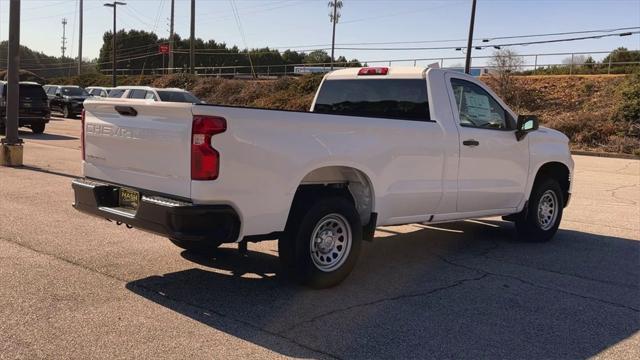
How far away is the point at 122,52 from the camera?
11462 centimetres

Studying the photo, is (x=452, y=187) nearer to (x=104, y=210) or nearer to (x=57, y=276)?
(x=104, y=210)

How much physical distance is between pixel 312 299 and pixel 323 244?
1.82ft

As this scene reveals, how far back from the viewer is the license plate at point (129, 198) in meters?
5.14

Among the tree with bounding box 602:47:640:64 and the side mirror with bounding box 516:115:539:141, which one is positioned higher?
the tree with bounding box 602:47:640:64

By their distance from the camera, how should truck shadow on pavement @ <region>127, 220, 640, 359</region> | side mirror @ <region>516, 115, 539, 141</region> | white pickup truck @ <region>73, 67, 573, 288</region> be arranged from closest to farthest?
truck shadow on pavement @ <region>127, 220, 640, 359</region> < white pickup truck @ <region>73, 67, 573, 288</region> < side mirror @ <region>516, 115, 539, 141</region>

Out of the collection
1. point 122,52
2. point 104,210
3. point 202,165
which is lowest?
point 104,210

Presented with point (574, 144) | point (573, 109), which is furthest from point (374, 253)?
point (573, 109)

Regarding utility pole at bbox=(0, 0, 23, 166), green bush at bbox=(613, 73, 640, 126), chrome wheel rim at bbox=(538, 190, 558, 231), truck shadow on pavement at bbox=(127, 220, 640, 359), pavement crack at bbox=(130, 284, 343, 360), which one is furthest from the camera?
green bush at bbox=(613, 73, 640, 126)

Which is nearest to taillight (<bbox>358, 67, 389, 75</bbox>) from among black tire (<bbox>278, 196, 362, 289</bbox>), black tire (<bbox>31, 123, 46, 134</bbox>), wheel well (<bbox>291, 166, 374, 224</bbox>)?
wheel well (<bbox>291, 166, 374, 224</bbox>)

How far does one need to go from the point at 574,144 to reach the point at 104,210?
26665mm

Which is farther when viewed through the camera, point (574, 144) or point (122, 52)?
point (122, 52)

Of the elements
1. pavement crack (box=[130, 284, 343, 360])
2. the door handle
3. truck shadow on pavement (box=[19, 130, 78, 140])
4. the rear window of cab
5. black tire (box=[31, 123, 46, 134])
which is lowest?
pavement crack (box=[130, 284, 343, 360])

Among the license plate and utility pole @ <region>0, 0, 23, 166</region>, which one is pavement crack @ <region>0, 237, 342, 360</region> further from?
utility pole @ <region>0, 0, 23, 166</region>

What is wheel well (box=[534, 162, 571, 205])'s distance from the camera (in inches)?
325
